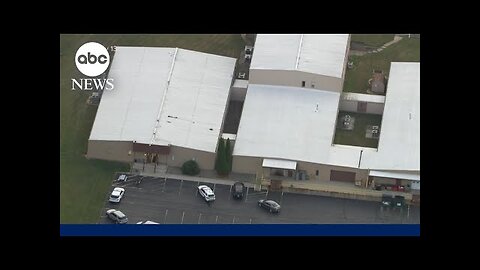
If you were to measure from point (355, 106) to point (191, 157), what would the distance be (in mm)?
8443

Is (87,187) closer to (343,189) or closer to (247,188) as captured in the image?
(247,188)

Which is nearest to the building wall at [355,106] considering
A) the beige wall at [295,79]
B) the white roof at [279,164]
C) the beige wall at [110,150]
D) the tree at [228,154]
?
the beige wall at [295,79]

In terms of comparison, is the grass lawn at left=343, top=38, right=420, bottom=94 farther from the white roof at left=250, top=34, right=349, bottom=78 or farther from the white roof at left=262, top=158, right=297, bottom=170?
the white roof at left=262, top=158, right=297, bottom=170

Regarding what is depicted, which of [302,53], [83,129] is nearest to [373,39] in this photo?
[302,53]

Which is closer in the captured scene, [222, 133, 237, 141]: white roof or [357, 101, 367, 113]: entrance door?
[222, 133, 237, 141]: white roof

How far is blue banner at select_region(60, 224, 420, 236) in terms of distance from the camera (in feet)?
150

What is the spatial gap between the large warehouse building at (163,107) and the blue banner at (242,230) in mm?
4425

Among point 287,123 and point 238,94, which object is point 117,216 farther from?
point 238,94

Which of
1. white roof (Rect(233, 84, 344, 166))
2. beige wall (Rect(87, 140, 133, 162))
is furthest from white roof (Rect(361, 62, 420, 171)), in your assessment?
beige wall (Rect(87, 140, 133, 162))

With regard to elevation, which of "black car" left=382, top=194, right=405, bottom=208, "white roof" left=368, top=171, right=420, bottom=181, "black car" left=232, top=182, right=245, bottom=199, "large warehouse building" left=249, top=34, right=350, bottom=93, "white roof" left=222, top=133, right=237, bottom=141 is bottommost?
"black car" left=232, top=182, right=245, bottom=199

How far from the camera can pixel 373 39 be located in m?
55.9

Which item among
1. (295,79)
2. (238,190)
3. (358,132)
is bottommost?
(238,190)

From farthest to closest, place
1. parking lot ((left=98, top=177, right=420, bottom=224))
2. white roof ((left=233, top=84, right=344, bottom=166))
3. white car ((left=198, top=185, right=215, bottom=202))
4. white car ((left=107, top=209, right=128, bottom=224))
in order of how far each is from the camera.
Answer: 1. white roof ((left=233, top=84, right=344, bottom=166))
2. white car ((left=198, top=185, right=215, bottom=202))
3. parking lot ((left=98, top=177, right=420, bottom=224))
4. white car ((left=107, top=209, right=128, bottom=224))

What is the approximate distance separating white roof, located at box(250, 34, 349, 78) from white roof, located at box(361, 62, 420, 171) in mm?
2798
